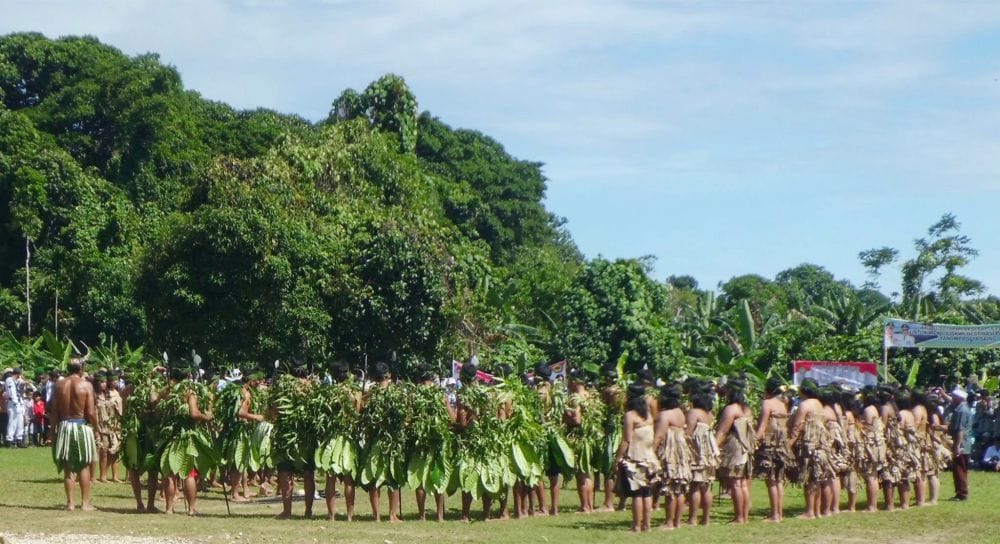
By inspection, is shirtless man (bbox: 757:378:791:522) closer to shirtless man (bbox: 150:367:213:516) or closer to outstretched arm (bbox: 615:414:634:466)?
outstretched arm (bbox: 615:414:634:466)

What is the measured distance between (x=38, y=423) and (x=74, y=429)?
15.0m

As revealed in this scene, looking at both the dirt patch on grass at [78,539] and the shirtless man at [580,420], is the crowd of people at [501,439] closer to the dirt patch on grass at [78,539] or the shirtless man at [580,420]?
the shirtless man at [580,420]

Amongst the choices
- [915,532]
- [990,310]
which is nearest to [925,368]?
[990,310]

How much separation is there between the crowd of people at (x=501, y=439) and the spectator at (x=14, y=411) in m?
13.5

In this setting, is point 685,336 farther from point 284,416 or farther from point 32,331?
point 284,416

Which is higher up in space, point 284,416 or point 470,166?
point 470,166

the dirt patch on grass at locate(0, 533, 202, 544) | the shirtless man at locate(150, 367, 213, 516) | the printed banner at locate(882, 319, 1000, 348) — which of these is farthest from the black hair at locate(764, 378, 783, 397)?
the printed banner at locate(882, 319, 1000, 348)

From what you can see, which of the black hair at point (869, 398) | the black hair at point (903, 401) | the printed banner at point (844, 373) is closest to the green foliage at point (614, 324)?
the printed banner at point (844, 373)

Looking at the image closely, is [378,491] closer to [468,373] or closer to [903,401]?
[468,373]

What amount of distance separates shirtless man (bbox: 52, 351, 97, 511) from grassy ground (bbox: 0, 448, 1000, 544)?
1.65ft

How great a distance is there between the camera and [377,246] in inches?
1234

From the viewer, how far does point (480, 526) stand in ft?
49.3

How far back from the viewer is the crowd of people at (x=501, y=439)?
48.8ft

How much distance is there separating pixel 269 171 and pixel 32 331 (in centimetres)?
1536
